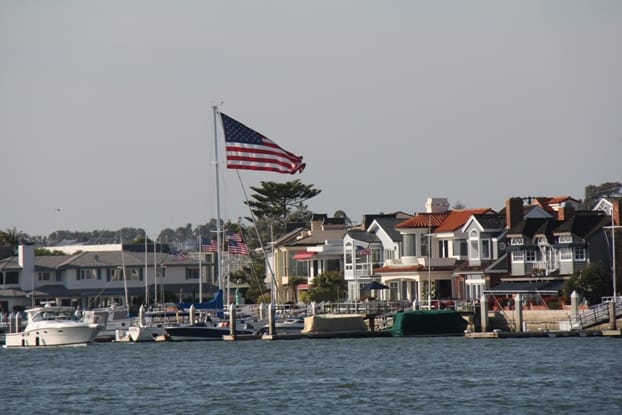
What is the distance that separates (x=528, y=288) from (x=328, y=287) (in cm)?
2687

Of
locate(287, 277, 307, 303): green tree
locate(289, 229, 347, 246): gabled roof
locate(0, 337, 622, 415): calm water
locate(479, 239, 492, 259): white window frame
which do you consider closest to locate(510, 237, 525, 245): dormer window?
locate(479, 239, 492, 259): white window frame

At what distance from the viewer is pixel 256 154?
280 ft

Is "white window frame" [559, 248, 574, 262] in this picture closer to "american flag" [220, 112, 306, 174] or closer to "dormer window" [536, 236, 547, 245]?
"dormer window" [536, 236, 547, 245]

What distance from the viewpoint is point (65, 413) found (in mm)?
56188

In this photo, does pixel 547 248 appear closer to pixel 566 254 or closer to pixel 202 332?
pixel 566 254

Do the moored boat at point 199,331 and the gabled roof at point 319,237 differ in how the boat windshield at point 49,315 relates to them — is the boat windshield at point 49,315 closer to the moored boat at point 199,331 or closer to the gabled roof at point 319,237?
the moored boat at point 199,331

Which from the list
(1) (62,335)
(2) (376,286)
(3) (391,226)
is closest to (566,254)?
(2) (376,286)

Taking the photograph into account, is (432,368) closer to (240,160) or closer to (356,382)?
(356,382)

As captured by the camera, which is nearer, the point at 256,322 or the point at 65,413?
the point at 65,413

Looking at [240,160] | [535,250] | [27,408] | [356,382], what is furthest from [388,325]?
[27,408]

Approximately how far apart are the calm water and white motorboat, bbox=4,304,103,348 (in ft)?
7.75

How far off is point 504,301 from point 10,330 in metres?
34.5

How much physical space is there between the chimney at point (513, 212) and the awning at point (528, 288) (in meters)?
6.32

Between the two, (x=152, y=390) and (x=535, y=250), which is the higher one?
(x=535, y=250)
